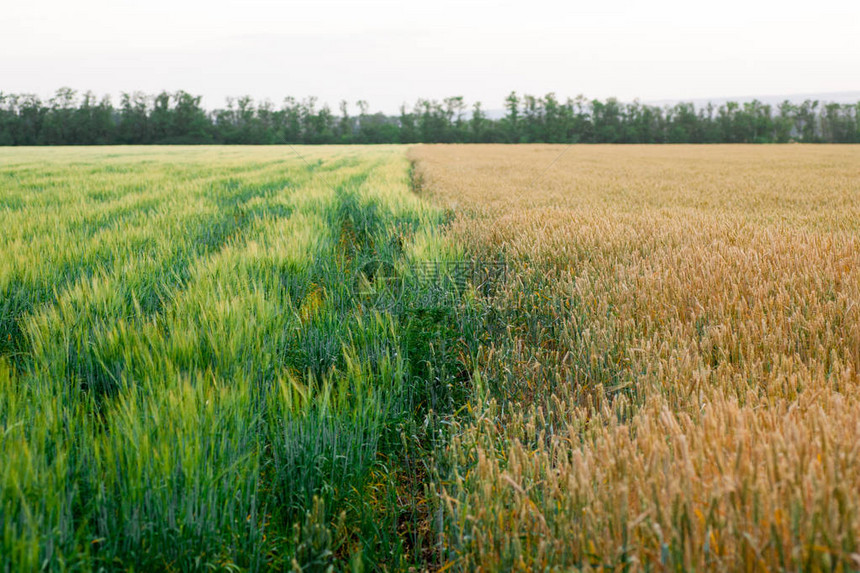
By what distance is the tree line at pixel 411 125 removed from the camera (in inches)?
2562

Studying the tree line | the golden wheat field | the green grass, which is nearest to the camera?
the golden wheat field

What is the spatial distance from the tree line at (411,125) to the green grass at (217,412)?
201ft

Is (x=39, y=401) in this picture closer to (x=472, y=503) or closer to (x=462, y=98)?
(x=472, y=503)

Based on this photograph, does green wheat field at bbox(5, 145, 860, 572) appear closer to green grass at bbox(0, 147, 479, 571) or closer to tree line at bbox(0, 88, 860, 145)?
green grass at bbox(0, 147, 479, 571)

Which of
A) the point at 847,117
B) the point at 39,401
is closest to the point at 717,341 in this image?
the point at 39,401

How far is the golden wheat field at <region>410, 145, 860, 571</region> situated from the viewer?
0.97 m

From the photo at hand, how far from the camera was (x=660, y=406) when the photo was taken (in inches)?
60.9

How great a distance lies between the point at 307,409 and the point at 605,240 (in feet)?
9.39

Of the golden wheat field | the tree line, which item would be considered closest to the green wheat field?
the golden wheat field

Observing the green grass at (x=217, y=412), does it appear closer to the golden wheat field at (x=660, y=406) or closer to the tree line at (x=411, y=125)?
the golden wheat field at (x=660, y=406)

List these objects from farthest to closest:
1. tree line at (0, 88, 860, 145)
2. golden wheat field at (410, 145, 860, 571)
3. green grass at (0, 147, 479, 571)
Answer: tree line at (0, 88, 860, 145), green grass at (0, 147, 479, 571), golden wheat field at (410, 145, 860, 571)

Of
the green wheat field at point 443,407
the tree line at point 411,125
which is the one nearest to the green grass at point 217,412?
the green wheat field at point 443,407

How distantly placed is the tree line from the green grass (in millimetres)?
61343

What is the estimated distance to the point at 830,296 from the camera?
2594 mm
